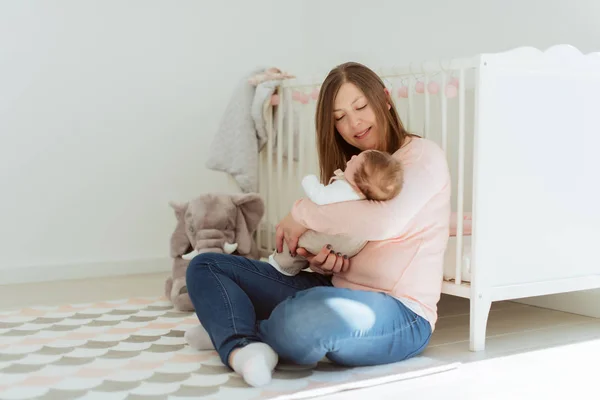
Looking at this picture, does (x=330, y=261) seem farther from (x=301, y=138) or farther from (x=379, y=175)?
(x=301, y=138)

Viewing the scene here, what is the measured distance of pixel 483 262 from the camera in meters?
1.69

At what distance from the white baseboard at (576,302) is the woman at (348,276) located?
760 mm

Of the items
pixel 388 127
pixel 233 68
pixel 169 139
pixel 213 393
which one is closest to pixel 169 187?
pixel 169 139

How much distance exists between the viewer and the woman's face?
5.49ft

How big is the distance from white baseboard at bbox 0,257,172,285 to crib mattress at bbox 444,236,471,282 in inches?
63.7

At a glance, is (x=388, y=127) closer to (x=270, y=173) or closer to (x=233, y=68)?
(x=270, y=173)

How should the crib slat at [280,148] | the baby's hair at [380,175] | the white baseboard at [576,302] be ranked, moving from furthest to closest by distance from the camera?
the crib slat at [280,148] < the white baseboard at [576,302] < the baby's hair at [380,175]

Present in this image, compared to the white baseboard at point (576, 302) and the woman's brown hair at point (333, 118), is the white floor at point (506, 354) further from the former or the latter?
the woman's brown hair at point (333, 118)

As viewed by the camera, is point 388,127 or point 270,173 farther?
point 270,173

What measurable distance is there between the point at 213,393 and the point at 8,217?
1743 millimetres

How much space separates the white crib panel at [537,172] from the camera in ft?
5.48

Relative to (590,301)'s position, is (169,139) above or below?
above

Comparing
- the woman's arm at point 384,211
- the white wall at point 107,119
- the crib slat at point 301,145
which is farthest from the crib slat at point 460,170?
the white wall at point 107,119

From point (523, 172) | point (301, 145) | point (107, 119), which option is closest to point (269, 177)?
point (301, 145)
